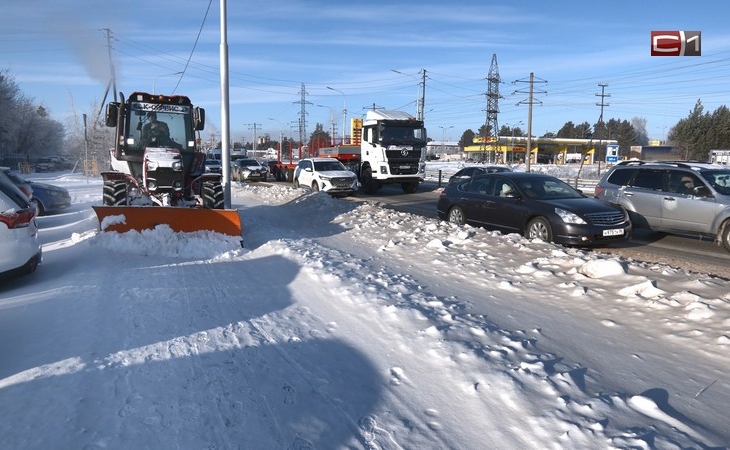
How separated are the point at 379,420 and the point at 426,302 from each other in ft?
8.60

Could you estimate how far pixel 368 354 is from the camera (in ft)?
16.2

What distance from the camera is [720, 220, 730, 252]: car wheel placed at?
1101cm

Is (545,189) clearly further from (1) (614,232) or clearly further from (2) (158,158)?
(2) (158,158)

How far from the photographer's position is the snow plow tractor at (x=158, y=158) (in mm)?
12023

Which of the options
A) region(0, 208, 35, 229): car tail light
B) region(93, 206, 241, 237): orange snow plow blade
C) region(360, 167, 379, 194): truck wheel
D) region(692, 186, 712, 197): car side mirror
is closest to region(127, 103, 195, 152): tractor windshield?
region(93, 206, 241, 237): orange snow plow blade

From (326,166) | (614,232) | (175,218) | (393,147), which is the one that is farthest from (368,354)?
(326,166)

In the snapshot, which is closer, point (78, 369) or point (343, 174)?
point (78, 369)

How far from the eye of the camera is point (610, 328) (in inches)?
217

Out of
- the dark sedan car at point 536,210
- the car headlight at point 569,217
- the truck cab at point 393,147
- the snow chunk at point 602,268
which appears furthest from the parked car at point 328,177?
the snow chunk at point 602,268

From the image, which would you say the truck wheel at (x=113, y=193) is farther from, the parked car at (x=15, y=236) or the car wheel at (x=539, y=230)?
the car wheel at (x=539, y=230)

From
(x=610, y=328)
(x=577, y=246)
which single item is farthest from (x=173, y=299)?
(x=577, y=246)

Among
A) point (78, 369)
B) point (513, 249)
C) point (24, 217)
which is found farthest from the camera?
point (513, 249)

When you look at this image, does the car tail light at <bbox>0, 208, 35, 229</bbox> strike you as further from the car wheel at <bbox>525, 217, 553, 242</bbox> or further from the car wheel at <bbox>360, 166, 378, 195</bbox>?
the car wheel at <bbox>360, 166, 378, 195</bbox>

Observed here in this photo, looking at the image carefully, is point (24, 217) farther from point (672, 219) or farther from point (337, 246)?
point (672, 219)
